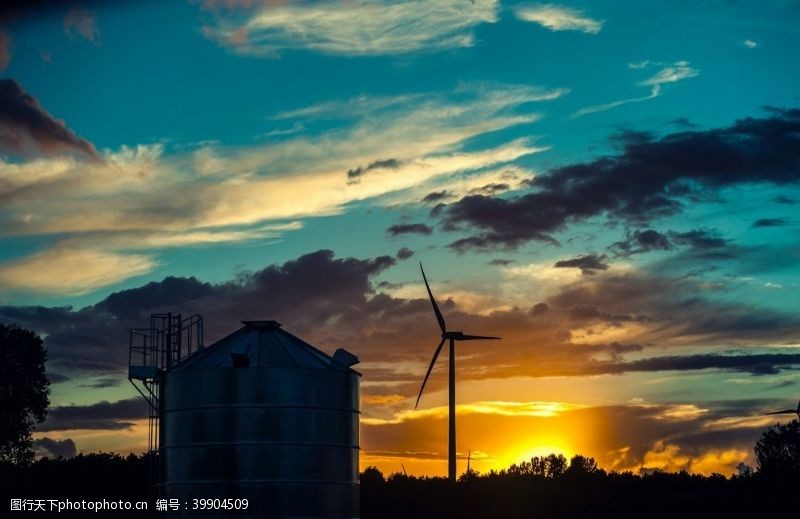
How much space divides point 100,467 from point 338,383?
4657 cm

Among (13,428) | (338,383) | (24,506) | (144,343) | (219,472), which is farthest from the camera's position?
(13,428)

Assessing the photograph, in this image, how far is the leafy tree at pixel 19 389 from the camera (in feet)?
328

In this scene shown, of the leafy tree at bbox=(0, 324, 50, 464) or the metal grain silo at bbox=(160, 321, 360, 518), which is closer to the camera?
the metal grain silo at bbox=(160, 321, 360, 518)

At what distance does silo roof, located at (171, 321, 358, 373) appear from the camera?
47219 mm

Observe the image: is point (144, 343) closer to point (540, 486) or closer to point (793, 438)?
point (540, 486)

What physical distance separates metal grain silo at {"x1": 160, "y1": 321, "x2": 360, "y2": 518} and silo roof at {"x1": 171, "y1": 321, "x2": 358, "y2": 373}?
0.18 feet

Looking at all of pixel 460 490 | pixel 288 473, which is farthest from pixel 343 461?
pixel 460 490

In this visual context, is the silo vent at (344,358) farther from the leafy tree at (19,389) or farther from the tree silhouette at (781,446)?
the tree silhouette at (781,446)

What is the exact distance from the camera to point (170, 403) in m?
47.8

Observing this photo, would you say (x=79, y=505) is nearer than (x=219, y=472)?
No

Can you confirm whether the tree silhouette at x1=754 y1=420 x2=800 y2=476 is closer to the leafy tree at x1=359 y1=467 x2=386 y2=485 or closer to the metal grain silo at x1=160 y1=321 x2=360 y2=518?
the leafy tree at x1=359 y1=467 x2=386 y2=485

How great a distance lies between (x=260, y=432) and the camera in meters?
45.3

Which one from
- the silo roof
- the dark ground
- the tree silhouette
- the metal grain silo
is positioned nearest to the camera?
the metal grain silo

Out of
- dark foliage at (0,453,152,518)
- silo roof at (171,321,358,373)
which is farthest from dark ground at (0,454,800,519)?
silo roof at (171,321,358,373)
